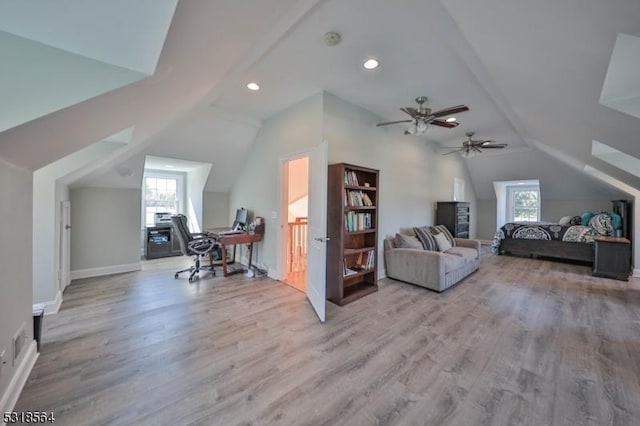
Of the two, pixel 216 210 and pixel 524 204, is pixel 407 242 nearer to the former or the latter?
pixel 216 210

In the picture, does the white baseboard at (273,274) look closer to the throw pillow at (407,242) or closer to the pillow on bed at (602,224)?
the throw pillow at (407,242)

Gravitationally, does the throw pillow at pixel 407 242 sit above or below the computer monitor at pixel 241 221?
below

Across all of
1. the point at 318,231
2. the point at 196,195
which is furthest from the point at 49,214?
the point at 196,195

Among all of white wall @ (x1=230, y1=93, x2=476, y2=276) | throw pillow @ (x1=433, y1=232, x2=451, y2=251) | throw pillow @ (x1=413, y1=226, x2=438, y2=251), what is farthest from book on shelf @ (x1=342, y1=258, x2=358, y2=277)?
throw pillow @ (x1=433, y1=232, x2=451, y2=251)

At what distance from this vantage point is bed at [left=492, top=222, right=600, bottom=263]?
524cm

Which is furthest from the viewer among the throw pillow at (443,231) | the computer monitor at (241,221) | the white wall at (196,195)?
the white wall at (196,195)

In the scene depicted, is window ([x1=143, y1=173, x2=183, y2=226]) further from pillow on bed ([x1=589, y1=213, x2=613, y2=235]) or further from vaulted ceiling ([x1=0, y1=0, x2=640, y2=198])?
pillow on bed ([x1=589, y1=213, x2=613, y2=235])

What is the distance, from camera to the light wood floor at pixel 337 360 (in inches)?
60.4

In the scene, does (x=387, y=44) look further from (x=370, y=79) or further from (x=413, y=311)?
(x=413, y=311)

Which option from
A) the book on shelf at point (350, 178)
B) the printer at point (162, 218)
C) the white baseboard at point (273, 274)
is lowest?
the white baseboard at point (273, 274)

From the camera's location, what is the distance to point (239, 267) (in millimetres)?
4801

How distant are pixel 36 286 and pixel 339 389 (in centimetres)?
339

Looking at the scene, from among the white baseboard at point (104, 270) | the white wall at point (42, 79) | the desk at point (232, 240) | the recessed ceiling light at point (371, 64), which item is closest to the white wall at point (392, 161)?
the recessed ceiling light at point (371, 64)

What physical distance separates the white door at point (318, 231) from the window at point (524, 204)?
8.11m
